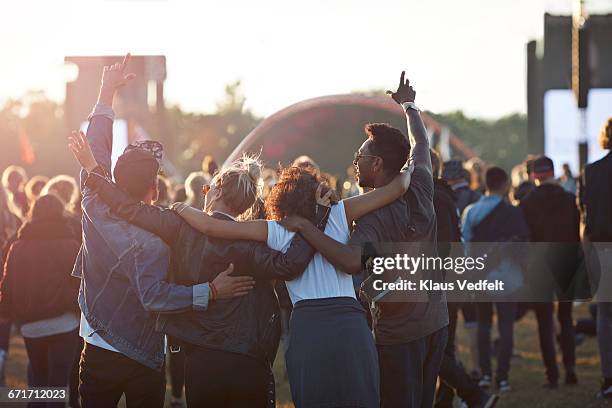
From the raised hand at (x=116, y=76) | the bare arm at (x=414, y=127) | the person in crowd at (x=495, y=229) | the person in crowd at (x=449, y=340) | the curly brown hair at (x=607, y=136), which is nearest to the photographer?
the bare arm at (x=414, y=127)

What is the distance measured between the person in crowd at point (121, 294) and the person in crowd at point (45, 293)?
75.9 inches

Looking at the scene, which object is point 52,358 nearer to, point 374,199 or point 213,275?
point 213,275

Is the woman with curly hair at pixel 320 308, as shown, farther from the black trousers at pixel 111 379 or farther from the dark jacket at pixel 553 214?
the dark jacket at pixel 553 214

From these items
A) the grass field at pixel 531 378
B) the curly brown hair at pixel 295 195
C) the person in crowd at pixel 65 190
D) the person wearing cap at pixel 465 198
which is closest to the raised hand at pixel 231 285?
the curly brown hair at pixel 295 195

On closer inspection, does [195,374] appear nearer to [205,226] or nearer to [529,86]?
[205,226]

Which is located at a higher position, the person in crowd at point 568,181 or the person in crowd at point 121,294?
the person in crowd at point 568,181

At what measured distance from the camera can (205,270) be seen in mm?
5129

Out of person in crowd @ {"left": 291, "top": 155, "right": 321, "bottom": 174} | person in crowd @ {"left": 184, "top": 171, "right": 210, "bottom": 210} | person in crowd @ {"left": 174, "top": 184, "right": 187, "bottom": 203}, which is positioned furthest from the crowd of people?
person in crowd @ {"left": 174, "top": 184, "right": 187, "bottom": 203}

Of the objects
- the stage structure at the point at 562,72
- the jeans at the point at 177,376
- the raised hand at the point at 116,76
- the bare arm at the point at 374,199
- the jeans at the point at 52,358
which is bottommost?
the jeans at the point at 177,376

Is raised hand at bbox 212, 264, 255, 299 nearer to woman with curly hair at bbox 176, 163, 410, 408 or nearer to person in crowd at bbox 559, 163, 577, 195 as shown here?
woman with curly hair at bbox 176, 163, 410, 408

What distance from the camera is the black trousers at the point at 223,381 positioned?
500cm

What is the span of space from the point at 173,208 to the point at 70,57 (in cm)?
1045

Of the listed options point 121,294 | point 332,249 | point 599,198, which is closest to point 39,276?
point 121,294

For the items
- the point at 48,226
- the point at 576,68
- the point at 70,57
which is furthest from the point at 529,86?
the point at 48,226
